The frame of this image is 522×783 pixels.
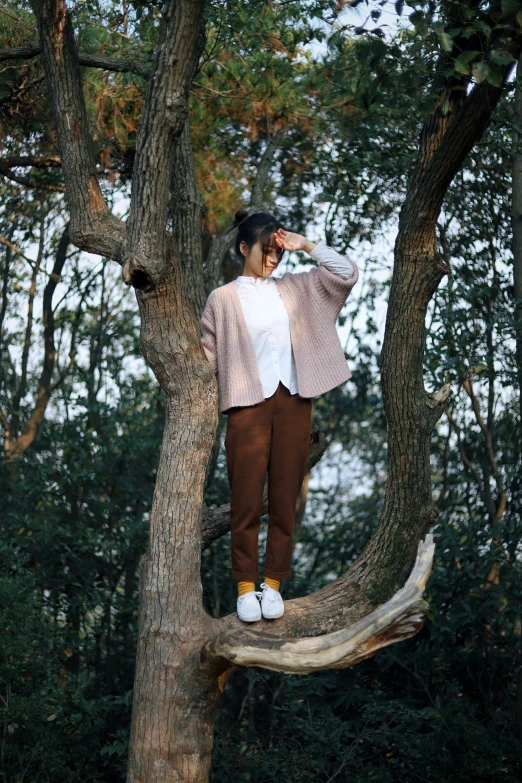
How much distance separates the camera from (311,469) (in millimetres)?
5949

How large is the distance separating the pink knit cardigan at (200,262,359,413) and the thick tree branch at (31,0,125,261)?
1.61 ft

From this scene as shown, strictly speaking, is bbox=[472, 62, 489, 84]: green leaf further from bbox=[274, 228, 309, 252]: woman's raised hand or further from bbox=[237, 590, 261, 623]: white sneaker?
bbox=[237, 590, 261, 623]: white sneaker

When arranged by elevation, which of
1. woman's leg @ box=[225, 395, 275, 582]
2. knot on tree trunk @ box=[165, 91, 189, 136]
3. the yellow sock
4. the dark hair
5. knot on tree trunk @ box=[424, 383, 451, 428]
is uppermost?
knot on tree trunk @ box=[165, 91, 189, 136]

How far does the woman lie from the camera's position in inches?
139

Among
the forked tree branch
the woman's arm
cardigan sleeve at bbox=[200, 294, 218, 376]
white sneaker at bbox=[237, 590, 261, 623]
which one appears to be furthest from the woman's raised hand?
white sneaker at bbox=[237, 590, 261, 623]

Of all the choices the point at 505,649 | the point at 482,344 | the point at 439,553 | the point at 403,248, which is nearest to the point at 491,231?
the point at 482,344

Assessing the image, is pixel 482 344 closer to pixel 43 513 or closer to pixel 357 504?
pixel 357 504

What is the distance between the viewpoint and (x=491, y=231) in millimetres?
6812

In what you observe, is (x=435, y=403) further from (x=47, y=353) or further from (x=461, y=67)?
(x=47, y=353)

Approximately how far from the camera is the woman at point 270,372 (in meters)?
3.54

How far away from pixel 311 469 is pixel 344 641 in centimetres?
283

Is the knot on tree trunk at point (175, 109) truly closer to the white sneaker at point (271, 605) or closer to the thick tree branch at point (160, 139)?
the thick tree branch at point (160, 139)

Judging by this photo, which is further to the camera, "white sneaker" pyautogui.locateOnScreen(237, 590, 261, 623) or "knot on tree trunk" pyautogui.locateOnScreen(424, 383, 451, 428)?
"knot on tree trunk" pyautogui.locateOnScreen(424, 383, 451, 428)

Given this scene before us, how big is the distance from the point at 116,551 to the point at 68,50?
4.18m
